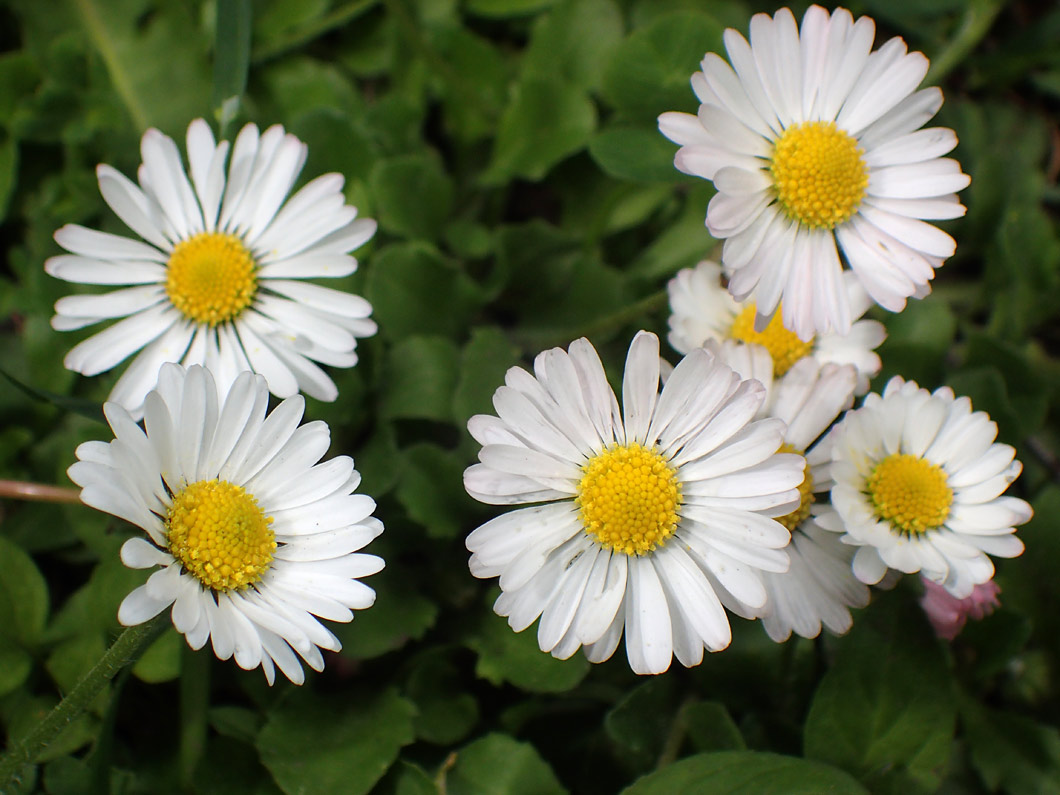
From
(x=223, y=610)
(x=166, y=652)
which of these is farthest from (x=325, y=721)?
(x=223, y=610)

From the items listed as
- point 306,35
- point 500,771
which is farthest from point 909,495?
point 306,35

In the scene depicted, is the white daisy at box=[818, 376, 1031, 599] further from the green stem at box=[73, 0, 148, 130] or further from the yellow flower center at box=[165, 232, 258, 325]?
the green stem at box=[73, 0, 148, 130]

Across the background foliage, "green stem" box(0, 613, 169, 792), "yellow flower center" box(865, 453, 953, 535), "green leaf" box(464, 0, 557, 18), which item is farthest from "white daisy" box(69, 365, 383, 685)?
"green leaf" box(464, 0, 557, 18)

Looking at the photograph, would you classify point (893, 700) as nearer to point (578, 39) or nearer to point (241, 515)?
point (241, 515)

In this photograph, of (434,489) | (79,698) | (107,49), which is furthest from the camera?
(107,49)

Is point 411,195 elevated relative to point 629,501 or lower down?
elevated

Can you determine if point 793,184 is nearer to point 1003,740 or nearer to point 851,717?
point 851,717

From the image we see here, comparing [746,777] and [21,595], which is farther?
[21,595]
